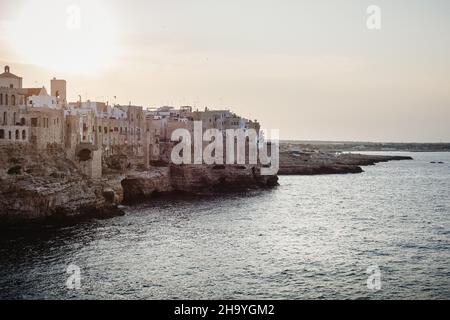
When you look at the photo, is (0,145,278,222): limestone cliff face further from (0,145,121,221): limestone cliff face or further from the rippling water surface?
the rippling water surface

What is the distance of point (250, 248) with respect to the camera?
4688cm

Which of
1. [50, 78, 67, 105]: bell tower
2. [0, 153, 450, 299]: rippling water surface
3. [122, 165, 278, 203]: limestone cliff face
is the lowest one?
[0, 153, 450, 299]: rippling water surface

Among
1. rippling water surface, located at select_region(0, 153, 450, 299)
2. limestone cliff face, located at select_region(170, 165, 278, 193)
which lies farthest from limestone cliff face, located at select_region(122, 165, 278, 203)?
rippling water surface, located at select_region(0, 153, 450, 299)

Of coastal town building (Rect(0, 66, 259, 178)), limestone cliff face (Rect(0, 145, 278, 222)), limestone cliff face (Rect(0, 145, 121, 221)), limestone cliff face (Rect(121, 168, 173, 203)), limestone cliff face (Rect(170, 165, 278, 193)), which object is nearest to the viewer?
limestone cliff face (Rect(0, 145, 121, 221))

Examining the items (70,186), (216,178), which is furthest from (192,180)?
(70,186)

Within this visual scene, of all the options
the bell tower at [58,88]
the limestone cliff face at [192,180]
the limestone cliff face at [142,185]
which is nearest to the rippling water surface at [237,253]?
the limestone cliff face at [142,185]

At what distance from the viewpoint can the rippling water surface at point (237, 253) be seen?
3472cm

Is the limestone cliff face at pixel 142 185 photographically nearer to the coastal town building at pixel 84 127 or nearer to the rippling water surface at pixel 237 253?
the coastal town building at pixel 84 127

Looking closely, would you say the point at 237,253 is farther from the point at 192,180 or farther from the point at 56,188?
the point at 192,180

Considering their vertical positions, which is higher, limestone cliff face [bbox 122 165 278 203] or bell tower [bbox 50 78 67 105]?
bell tower [bbox 50 78 67 105]

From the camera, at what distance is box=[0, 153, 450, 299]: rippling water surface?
34.7m

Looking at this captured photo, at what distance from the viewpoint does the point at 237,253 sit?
44844 mm
